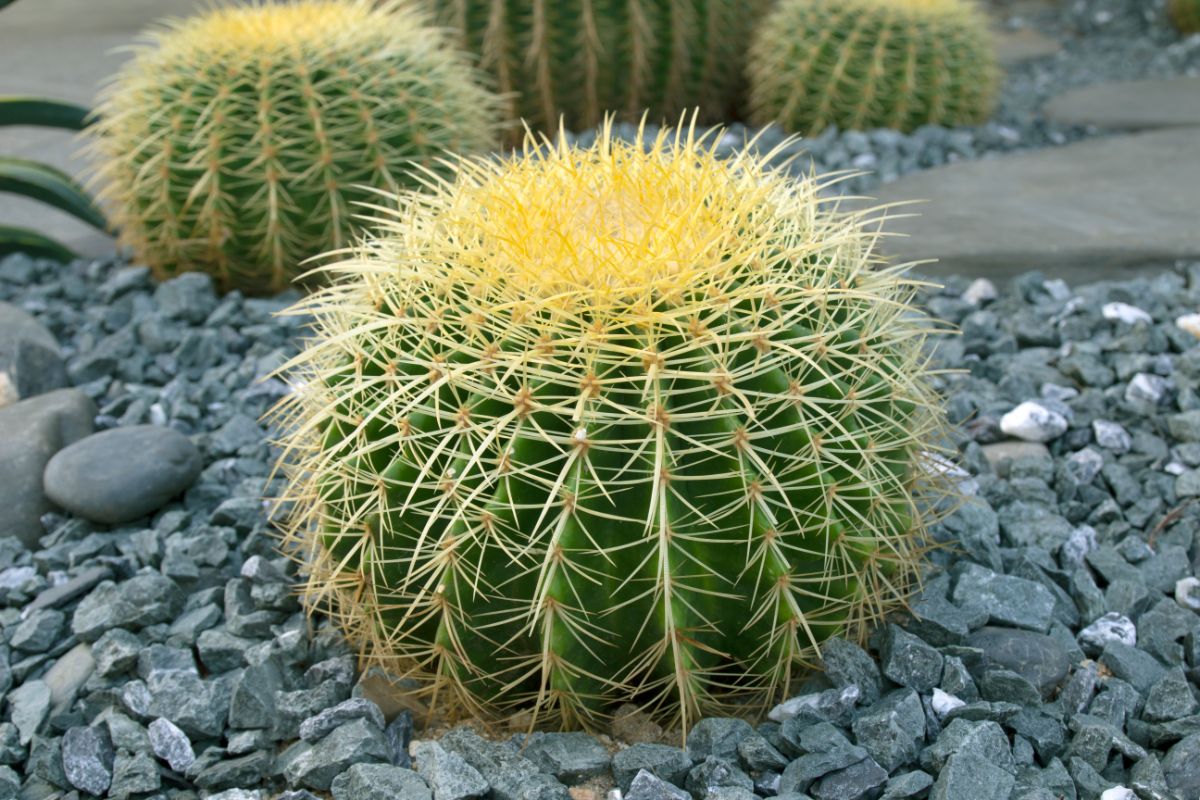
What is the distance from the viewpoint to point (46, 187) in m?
4.29

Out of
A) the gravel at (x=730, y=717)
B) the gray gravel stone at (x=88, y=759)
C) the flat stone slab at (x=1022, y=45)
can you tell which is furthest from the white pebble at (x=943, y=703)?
the flat stone slab at (x=1022, y=45)

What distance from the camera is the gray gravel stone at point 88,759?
2.13m

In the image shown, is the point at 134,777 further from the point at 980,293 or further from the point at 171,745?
the point at 980,293

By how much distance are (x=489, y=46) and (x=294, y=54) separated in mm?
1718

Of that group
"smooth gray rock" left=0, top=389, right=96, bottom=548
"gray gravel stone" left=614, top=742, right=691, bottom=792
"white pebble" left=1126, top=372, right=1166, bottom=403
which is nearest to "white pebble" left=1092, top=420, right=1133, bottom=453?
"white pebble" left=1126, top=372, right=1166, bottom=403

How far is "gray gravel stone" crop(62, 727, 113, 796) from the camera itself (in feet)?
6.98

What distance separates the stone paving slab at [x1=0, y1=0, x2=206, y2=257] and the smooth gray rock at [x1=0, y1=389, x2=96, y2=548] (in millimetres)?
1752

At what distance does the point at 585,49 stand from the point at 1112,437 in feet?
10.3

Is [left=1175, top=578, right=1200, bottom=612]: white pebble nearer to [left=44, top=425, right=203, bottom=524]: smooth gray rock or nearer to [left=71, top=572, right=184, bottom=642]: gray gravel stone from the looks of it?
[left=71, top=572, right=184, bottom=642]: gray gravel stone

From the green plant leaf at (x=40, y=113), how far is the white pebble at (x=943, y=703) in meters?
3.52

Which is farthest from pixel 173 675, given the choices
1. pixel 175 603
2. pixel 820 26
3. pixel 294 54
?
pixel 820 26

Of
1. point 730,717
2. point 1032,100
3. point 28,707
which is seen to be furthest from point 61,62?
point 730,717

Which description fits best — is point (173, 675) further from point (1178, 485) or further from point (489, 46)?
point (489, 46)

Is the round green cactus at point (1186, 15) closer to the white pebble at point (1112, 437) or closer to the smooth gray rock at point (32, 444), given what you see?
the white pebble at point (1112, 437)
